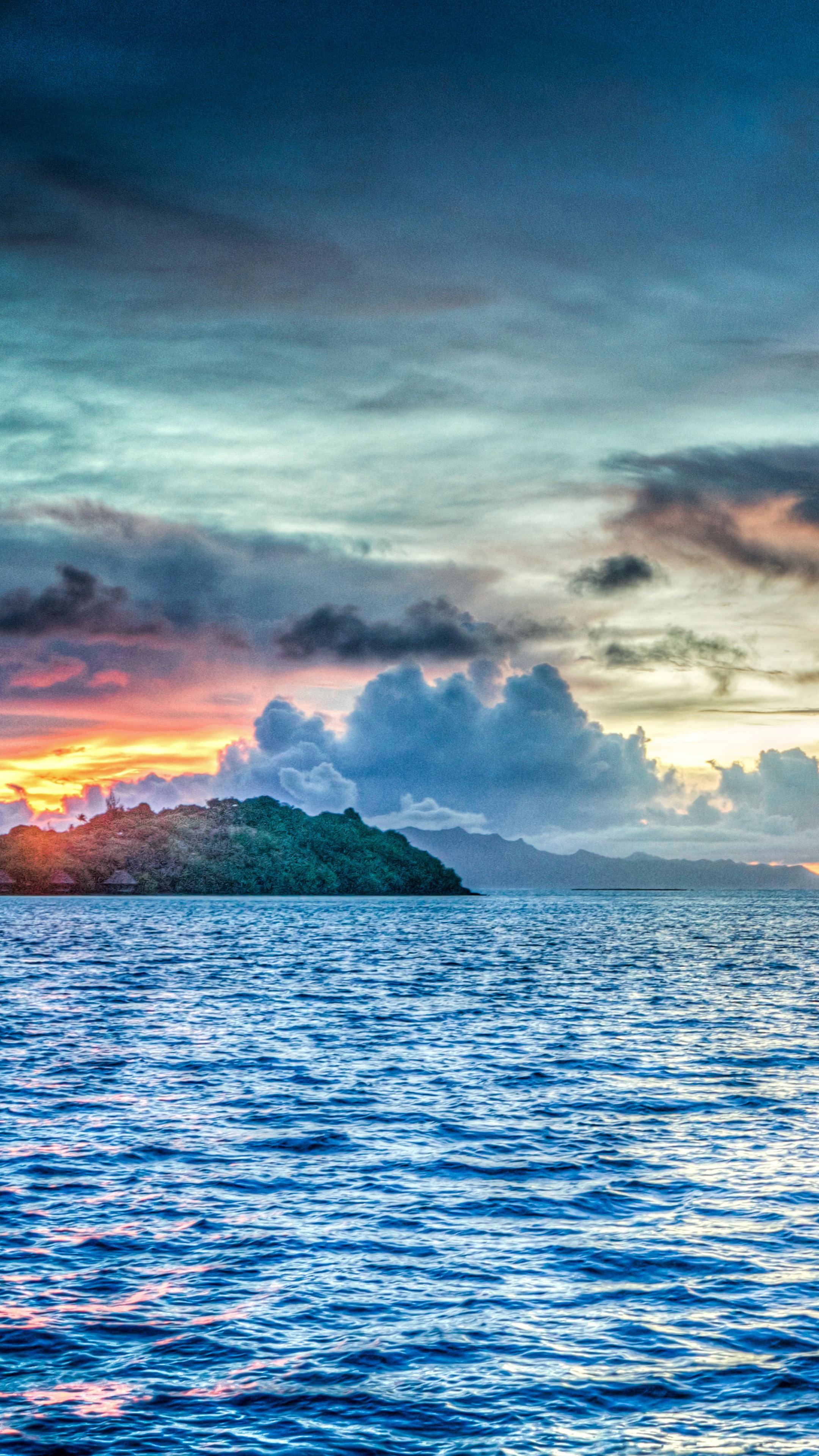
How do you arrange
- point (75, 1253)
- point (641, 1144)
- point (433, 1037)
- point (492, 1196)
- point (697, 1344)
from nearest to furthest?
point (697, 1344), point (75, 1253), point (492, 1196), point (641, 1144), point (433, 1037)

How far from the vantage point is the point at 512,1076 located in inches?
1310

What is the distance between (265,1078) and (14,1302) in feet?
57.9

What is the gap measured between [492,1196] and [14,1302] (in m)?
8.47

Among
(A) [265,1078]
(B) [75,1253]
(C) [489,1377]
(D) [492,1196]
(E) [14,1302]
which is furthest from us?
(A) [265,1078]

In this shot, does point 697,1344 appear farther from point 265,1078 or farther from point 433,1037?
point 433,1037

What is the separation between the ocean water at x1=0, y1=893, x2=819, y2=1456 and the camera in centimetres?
1216

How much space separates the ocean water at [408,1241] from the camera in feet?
39.9

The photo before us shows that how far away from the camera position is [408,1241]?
17.9 meters

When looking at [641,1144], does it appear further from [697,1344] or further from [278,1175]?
[697,1344]

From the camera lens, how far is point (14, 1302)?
15172 mm

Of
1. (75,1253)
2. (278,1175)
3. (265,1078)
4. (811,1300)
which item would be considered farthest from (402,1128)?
(811,1300)

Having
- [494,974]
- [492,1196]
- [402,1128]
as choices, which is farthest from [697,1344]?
[494,974]

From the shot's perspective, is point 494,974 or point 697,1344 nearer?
point 697,1344

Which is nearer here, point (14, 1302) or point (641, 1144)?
point (14, 1302)
